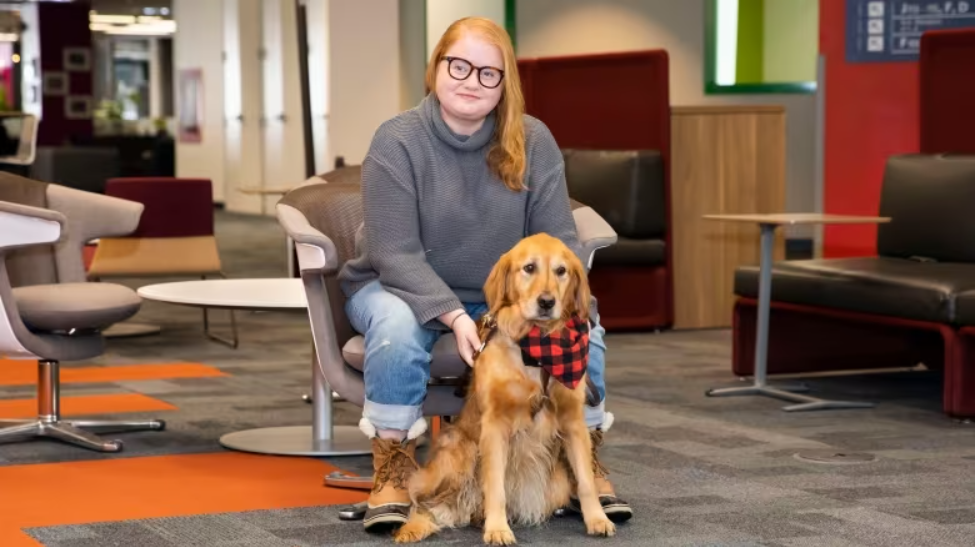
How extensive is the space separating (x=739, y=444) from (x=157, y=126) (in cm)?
2012

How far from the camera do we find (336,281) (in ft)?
13.2

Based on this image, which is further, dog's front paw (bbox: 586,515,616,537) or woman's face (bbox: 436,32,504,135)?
woman's face (bbox: 436,32,504,135)

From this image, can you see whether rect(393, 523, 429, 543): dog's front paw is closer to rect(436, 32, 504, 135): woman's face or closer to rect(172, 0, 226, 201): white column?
rect(436, 32, 504, 135): woman's face

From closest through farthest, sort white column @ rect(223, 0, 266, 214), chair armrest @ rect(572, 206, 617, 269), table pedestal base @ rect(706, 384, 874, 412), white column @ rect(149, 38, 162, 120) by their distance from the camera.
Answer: chair armrest @ rect(572, 206, 617, 269)
table pedestal base @ rect(706, 384, 874, 412)
white column @ rect(223, 0, 266, 214)
white column @ rect(149, 38, 162, 120)

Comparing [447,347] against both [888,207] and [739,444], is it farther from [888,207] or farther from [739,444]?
[888,207]

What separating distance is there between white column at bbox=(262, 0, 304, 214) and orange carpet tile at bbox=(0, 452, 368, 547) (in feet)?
42.5

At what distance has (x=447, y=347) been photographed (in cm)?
362

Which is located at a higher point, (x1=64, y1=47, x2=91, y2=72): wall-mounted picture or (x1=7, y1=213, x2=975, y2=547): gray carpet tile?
(x1=64, y1=47, x2=91, y2=72): wall-mounted picture

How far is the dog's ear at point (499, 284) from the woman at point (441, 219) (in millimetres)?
135

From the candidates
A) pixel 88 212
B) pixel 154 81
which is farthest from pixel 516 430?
pixel 154 81

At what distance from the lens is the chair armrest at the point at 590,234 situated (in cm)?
384

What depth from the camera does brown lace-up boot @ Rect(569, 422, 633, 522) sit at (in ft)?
11.7

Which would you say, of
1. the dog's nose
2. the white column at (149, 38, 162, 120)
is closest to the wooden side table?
the dog's nose

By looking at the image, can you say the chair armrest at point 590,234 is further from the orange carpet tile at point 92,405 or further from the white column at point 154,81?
the white column at point 154,81
